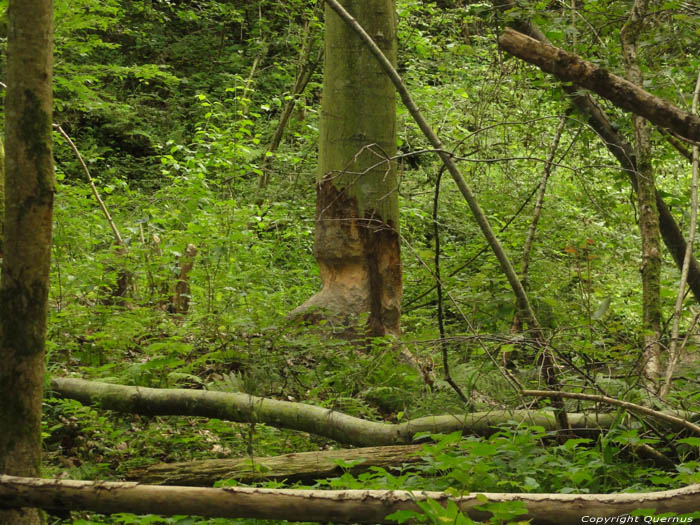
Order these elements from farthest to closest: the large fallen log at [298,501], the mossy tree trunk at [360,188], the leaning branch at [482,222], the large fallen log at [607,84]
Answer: the mossy tree trunk at [360,188] → the leaning branch at [482,222] → the large fallen log at [607,84] → the large fallen log at [298,501]

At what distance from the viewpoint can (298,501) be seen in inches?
113

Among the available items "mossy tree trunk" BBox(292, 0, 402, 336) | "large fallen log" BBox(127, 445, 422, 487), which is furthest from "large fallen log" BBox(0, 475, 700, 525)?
"mossy tree trunk" BBox(292, 0, 402, 336)

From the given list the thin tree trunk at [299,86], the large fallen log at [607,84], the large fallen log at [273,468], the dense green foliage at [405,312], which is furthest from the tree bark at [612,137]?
the thin tree trunk at [299,86]

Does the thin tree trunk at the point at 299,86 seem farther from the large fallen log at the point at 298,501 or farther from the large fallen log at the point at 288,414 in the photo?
the large fallen log at the point at 298,501

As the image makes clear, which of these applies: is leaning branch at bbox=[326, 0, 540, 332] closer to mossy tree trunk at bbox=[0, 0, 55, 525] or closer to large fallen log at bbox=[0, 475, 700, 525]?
large fallen log at bbox=[0, 475, 700, 525]

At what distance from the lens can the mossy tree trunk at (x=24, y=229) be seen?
311 centimetres

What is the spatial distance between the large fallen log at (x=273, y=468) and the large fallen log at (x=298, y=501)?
0.91 metres

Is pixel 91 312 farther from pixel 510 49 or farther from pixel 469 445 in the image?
pixel 510 49

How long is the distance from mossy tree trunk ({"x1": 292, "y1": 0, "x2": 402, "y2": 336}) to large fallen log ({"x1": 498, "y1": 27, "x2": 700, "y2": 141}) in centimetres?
268

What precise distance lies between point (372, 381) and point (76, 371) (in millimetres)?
2395

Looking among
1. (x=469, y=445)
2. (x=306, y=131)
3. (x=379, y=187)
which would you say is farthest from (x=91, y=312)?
(x=306, y=131)

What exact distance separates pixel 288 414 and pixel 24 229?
214 centimetres

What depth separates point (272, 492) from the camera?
2926mm

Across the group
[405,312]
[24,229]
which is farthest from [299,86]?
[24,229]
